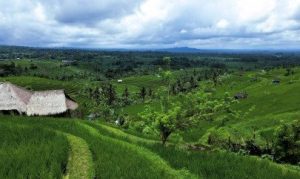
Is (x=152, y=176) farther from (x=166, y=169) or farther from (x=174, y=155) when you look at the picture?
(x=174, y=155)

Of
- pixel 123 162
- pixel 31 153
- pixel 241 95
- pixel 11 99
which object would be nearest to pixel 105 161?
pixel 123 162

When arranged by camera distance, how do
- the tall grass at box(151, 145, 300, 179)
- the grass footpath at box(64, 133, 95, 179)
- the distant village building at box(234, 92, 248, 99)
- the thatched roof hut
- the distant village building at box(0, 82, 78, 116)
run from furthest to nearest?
the distant village building at box(234, 92, 248, 99) → the distant village building at box(0, 82, 78, 116) → the thatched roof hut → the tall grass at box(151, 145, 300, 179) → the grass footpath at box(64, 133, 95, 179)

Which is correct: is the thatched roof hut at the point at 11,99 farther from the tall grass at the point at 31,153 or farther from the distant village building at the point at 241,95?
the distant village building at the point at 241,95

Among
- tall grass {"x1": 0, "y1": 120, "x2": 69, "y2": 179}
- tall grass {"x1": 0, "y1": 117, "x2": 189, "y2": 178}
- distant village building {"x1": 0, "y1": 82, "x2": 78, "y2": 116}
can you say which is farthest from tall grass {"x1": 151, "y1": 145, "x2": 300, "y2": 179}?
distant village building {"x1": 0, "y1": 82, "x2": 78, "y2": 116}

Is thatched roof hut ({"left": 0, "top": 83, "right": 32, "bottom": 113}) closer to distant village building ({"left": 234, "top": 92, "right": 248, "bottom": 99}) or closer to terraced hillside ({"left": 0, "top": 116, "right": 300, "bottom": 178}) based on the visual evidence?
terraced hillside ({"left": 0, "top": 116, "right": 300, "bottom": 178})

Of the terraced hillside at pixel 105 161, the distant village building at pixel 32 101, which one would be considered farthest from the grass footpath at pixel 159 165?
the distant village building at pixel 32 101

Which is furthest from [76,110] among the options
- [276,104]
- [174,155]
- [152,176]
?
[276,104]

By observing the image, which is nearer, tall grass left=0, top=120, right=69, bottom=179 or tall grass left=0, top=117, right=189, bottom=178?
tall grass left=0, top=120, right=69, bottom=179
